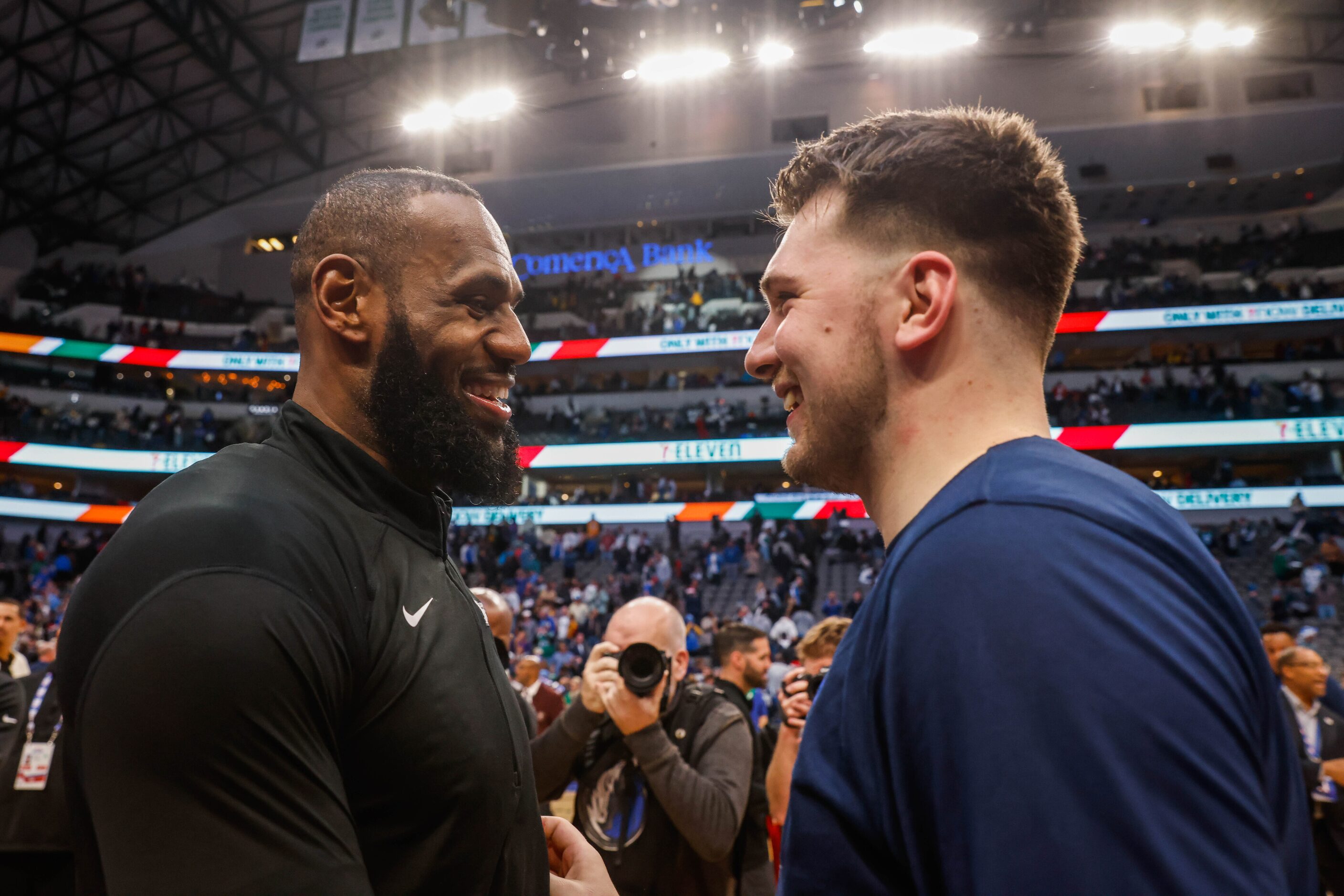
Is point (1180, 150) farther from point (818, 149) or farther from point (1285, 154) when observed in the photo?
point (818, 149)

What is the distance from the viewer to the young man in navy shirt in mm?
621

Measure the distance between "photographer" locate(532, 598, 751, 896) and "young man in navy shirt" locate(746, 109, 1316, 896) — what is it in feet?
5.96

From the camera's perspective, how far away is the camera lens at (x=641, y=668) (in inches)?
105

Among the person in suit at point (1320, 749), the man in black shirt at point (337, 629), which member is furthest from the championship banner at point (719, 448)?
the man in black shirt at point (337, 629)

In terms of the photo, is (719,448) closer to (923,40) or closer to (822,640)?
(923,40)

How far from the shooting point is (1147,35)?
1933 cm

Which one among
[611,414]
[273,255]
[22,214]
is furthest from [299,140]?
[611,414]

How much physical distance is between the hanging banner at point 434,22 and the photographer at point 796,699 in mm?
15701

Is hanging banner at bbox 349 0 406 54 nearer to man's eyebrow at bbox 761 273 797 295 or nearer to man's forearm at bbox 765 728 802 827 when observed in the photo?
man's forearm at bbox 765 728 802 827

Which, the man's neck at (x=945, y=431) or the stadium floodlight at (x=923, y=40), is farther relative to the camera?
the stadium floodlight at (x=923, y=40)

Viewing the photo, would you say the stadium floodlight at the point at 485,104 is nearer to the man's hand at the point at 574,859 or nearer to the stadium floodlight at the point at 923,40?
the stadium floodlight at the point at 923,40

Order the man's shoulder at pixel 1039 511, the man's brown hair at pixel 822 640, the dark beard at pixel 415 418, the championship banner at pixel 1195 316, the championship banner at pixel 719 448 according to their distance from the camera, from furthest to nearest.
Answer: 1. the championship banner at pixel 1195 316
2. the championship banner at pixel 719 448
3. the man's brown hair at pixel 822 640
4. the dark beard at pixel 415 418
5. the man's shoulder at pixel 1039 511

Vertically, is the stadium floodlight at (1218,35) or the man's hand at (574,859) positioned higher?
the stadium floodlight at (1218,35)

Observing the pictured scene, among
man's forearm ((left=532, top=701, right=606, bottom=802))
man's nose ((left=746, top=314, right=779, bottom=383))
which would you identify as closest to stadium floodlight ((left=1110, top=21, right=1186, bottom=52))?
man's forearm ((left=532, top=701, right=606, bottom=802))
